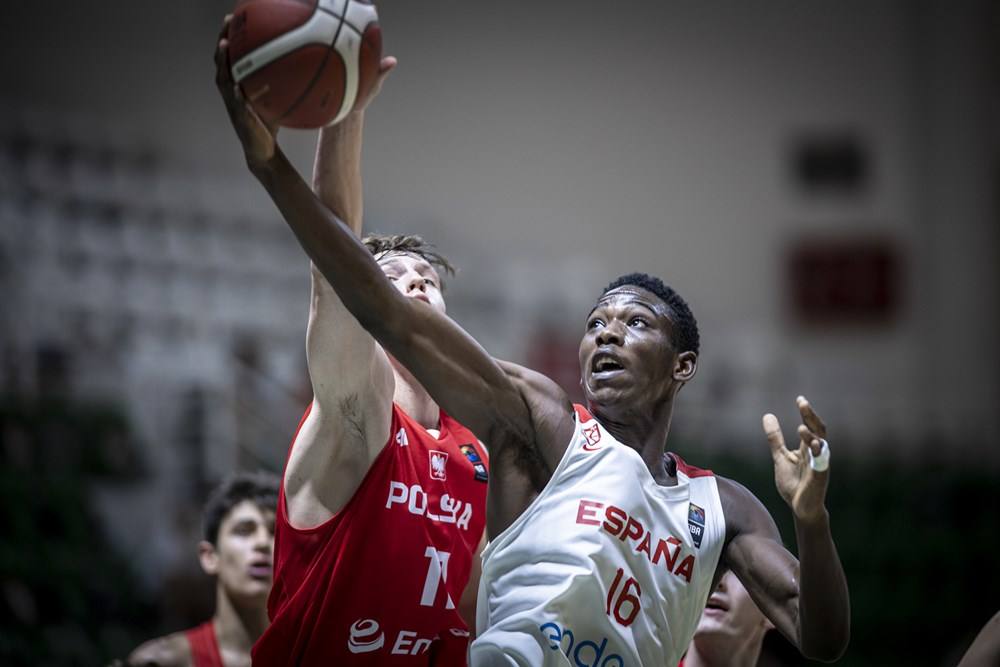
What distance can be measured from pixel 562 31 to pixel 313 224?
50.0ft

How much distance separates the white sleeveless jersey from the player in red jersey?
0.61 metres

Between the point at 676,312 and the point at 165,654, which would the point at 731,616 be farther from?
the point at 165,654

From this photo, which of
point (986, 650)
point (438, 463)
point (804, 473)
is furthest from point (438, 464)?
point (986, 650)

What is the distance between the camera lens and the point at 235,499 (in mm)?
5629

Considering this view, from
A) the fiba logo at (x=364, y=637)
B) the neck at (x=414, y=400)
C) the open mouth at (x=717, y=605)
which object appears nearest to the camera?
the fiba logo at (x=364, y=637)

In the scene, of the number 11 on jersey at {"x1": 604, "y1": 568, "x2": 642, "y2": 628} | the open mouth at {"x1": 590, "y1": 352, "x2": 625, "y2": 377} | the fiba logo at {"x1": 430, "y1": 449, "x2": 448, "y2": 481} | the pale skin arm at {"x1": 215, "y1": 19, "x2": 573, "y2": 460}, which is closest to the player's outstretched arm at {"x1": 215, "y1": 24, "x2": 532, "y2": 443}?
the pale skin arm at {"x1": 215, "y1": 19, "x2": 573, "y2": 460}

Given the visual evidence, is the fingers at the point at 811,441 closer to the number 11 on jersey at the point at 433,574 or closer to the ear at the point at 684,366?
the ear at the point at 684,366

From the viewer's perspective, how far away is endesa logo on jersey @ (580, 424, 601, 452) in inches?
136

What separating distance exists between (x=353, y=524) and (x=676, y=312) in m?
1.25

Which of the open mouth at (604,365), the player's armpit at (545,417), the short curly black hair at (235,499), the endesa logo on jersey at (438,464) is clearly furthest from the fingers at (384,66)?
the short curly black hair at (235,499)

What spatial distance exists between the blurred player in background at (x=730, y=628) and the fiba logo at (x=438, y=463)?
1.20 meters

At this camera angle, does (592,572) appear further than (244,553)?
No

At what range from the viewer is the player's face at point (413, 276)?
4227mm

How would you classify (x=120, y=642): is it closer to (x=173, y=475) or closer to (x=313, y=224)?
(x=173, y=475)
